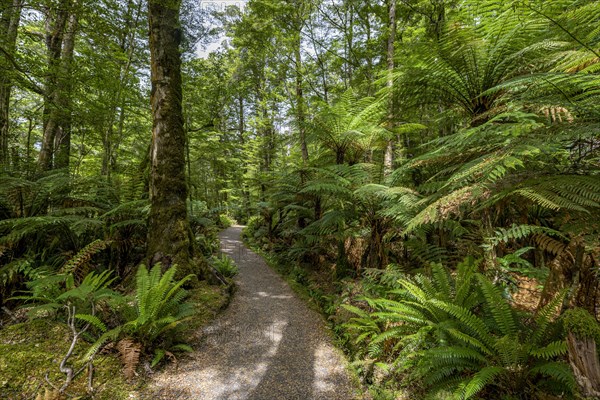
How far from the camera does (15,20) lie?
16.4ft

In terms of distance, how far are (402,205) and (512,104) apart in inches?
56.9

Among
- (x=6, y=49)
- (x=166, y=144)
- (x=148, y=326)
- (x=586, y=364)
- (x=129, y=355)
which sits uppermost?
(x=6, y=49)

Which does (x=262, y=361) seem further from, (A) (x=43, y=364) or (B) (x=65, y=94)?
(B) (x=65, y=94)

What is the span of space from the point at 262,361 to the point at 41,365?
2.10 m

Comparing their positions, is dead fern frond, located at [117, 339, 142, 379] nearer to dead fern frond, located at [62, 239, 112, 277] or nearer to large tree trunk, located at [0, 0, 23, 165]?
dead fern frond, located at [62, 239, 112, 277]

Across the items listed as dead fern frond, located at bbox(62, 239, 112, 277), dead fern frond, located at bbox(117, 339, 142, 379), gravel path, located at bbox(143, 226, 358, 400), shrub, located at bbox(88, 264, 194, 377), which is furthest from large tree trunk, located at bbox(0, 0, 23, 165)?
gravel path, located at bbox(143, 226, 358, 400)

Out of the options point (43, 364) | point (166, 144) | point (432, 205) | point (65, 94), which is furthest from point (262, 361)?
point (65, 94)

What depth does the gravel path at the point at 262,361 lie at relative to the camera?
245 centimetres

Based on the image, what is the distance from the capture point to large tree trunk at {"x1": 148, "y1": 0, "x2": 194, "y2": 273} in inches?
169

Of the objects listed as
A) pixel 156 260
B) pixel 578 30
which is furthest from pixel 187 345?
pixel 578 30

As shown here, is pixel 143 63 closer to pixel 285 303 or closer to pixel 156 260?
pixel 156 260

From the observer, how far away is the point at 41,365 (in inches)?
89.3

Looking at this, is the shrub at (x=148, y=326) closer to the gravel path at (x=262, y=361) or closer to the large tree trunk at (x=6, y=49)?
the gravel path at (x=262, y=361)

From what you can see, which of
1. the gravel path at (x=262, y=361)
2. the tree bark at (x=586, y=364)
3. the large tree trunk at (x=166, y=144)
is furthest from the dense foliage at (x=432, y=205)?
the gravel path at (x=262, y=361)
